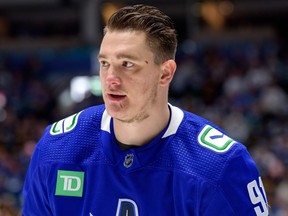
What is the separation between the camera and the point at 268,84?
36.3 ft

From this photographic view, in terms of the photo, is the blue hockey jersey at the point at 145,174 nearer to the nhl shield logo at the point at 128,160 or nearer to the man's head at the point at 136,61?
the nhl shield logo at the point at 128,160

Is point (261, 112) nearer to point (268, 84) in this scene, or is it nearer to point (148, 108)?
point (268, 84)

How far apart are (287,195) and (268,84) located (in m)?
3.15

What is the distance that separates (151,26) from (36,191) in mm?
796

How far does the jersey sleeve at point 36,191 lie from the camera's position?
2.51 meters

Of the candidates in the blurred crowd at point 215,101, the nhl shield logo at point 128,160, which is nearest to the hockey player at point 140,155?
the nhl shield logo at point 128,160

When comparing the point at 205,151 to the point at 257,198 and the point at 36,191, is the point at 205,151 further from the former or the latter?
the point at 36,191

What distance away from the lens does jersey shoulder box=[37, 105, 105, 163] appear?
2494mm

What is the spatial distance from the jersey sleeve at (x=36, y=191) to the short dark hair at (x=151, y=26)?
592mm

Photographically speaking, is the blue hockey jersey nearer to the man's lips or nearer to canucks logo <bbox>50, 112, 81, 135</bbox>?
canucks logo <bbox>50, 112, 81, 135</bbox>

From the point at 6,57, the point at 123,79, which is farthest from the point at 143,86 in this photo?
the point at 6,57

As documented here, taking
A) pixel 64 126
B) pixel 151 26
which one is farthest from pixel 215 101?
pixel 151 26

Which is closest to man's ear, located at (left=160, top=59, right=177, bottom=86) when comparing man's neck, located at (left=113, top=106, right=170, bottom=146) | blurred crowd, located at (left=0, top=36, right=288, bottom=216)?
man's neck, located at (left=113, top=106, right=170, bottom=146)

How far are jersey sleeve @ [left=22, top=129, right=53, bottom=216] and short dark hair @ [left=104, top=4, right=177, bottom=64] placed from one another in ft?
1.94
